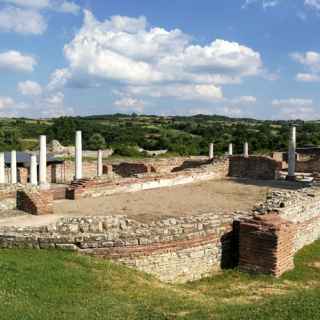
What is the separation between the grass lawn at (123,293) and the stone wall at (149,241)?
0.29 metres

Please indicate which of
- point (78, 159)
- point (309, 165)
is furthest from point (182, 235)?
point (309, 165)

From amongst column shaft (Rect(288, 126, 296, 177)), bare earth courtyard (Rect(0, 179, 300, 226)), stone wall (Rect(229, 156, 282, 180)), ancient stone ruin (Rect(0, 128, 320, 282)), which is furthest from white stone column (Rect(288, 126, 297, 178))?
ancient stone ruin (Rect(0, 128, 320, 282))

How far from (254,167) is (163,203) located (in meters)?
9.10

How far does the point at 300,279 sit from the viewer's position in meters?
8.30

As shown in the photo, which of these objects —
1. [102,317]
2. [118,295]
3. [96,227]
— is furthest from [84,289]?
[96,227]

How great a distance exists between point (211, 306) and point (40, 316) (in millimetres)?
2176

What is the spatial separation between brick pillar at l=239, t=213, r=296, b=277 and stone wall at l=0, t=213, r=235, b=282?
47 centimetres

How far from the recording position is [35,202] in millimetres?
10836

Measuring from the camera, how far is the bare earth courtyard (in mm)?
10791

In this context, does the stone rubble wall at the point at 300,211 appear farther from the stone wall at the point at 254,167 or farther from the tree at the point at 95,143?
the tree at the point at 95,143

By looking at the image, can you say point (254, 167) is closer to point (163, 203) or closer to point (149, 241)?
point (163, 203)

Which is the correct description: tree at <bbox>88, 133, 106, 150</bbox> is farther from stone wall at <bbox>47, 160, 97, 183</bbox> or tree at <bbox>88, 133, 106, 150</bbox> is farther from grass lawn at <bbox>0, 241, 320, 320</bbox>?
grass lawn at <bbox>0, 241, 320, 320</bbox>

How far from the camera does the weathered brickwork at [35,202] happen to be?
10.9 metres

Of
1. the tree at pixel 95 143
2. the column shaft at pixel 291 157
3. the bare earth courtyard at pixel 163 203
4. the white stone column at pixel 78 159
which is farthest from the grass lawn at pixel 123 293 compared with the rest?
the tree at pixel 95 143
